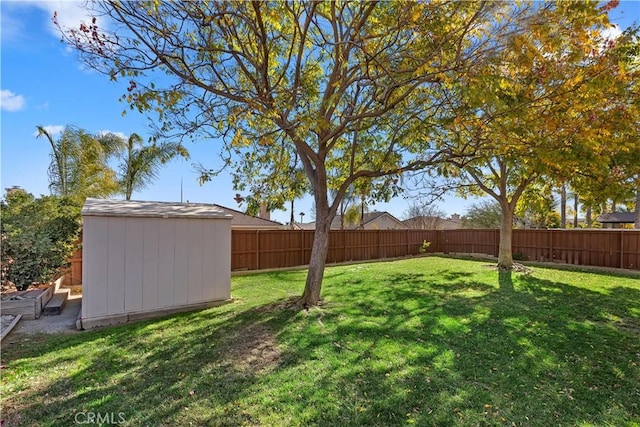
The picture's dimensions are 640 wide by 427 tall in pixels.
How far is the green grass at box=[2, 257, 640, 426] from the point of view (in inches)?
120

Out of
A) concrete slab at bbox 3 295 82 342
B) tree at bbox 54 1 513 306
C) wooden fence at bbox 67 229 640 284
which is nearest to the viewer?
A: tree at bbox 54 1 513 306

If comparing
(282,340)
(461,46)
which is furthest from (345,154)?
(282,340)

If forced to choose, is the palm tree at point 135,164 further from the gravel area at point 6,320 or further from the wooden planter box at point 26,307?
the gravel area at point 6,320

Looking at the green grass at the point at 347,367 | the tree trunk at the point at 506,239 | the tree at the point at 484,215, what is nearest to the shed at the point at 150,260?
the green grass at the point at 347,367

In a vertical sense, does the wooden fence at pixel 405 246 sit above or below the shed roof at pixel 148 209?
below

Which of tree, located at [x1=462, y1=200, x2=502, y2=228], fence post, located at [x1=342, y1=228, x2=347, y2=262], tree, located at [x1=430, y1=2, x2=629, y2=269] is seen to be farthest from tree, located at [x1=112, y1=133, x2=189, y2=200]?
tree, located at [x1=462, y1=200, x2=502, y2=228]

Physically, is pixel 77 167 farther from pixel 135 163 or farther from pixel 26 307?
pixel 26 307

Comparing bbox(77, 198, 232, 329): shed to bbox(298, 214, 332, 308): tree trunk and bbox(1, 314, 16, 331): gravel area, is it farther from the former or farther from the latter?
bbox(298, 214, 332, 308): tree trunk

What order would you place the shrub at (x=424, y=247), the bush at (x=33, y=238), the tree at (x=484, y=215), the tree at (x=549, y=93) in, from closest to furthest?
the tree at (x=549, y=93) < the bush at (x=33, y=238) < the shrub at (x=424, y=247) < the tree at (x=484, y=215)

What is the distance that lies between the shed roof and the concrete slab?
6.53ft

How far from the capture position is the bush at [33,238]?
7.08 metres

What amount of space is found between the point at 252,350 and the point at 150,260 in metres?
3.07

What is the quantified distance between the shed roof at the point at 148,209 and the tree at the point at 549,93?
5273 millimetres

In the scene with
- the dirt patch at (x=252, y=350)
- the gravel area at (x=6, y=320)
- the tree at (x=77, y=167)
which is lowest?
the gravel area at (x=6, y=320)
